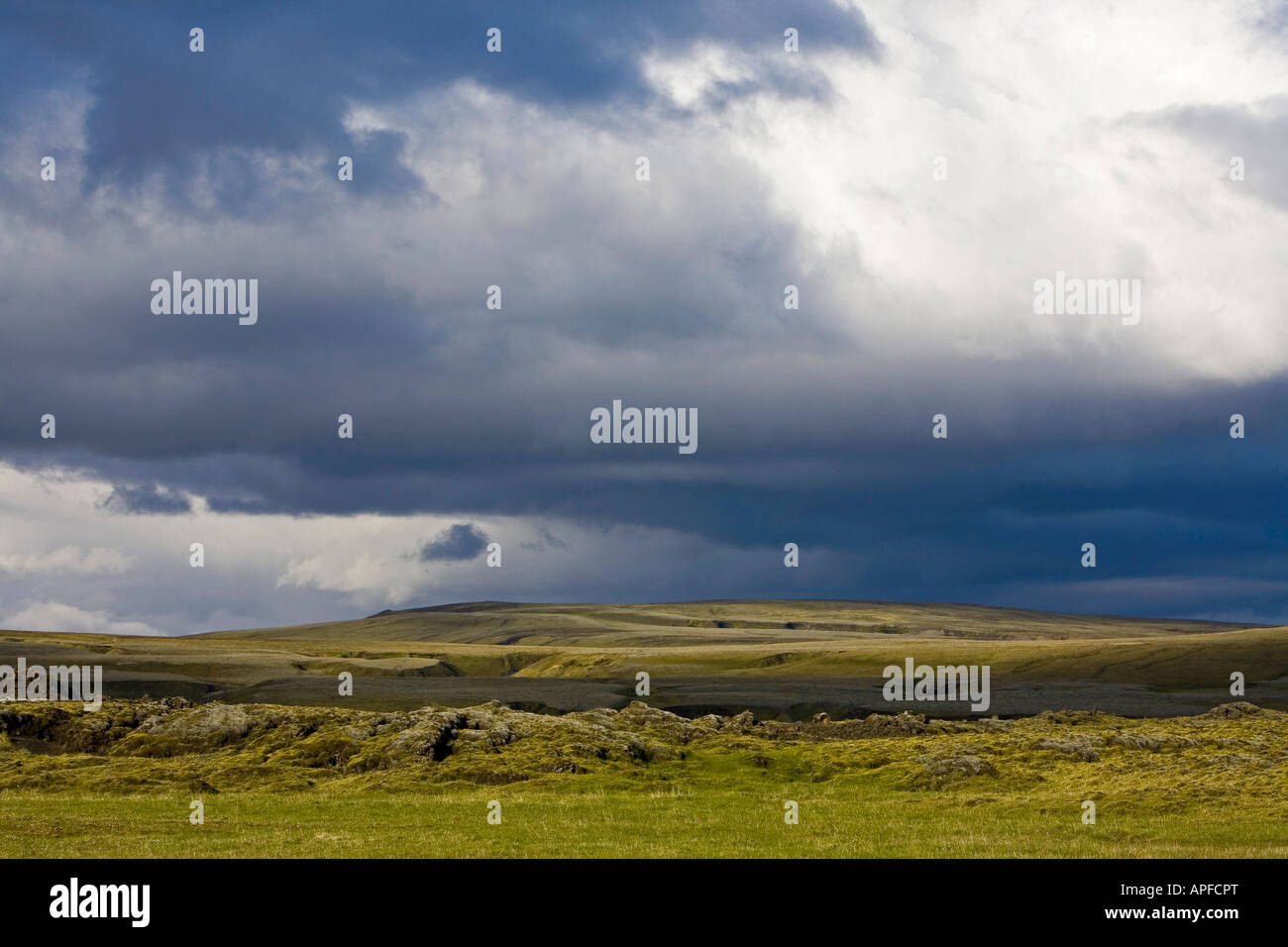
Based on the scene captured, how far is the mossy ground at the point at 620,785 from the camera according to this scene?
39188 mm

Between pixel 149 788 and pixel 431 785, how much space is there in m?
13.2

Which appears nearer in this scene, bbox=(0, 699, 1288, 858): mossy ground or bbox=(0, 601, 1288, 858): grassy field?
bbox=(0, 699, 1288, 858): mossy ground

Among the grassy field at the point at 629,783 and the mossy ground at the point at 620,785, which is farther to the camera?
the grassy field at the point at 629,783

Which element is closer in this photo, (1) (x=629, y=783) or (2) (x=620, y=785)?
(2) (x=620, y=785)

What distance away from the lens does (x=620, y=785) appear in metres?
60.3

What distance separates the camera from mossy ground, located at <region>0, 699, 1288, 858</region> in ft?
129
